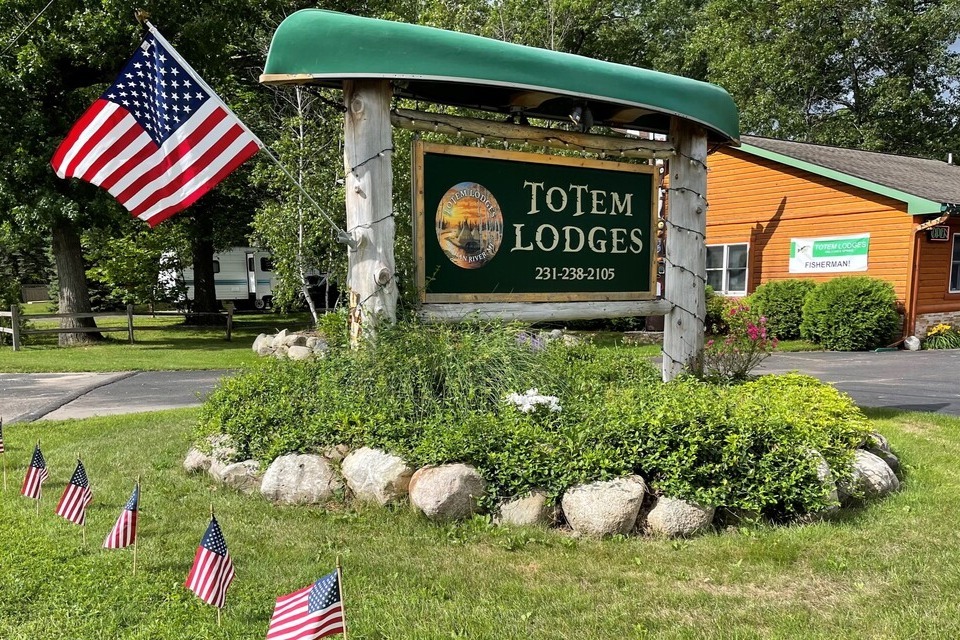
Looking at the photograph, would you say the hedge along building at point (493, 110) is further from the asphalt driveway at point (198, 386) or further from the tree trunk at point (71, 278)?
the tree trunk at point (71, 278)

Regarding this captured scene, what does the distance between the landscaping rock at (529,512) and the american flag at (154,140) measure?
9.98 ft

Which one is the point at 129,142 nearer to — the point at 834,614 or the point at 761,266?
the point at 834,614

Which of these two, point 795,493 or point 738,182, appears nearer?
point 795,493

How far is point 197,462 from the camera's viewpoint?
18.3ft

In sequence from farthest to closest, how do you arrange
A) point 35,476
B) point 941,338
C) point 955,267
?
point 955,267 → point 941,338 → point 35,476

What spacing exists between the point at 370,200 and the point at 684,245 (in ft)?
11.2

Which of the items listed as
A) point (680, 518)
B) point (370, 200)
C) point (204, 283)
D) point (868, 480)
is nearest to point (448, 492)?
point (680, 518)

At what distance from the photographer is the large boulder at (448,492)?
173 inches

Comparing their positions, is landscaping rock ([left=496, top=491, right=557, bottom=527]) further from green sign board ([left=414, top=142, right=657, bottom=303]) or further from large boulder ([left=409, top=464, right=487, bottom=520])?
green sign board ([left=414, top=142, right=657, bottom=303])

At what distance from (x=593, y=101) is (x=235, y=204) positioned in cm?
1841

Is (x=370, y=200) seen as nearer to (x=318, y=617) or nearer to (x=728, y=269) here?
(x=318, y=617)

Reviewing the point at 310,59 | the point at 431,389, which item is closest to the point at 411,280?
the point at 431,389

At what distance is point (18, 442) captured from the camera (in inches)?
271

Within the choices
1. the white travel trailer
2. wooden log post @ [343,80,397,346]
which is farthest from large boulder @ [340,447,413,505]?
the white travel trailer
